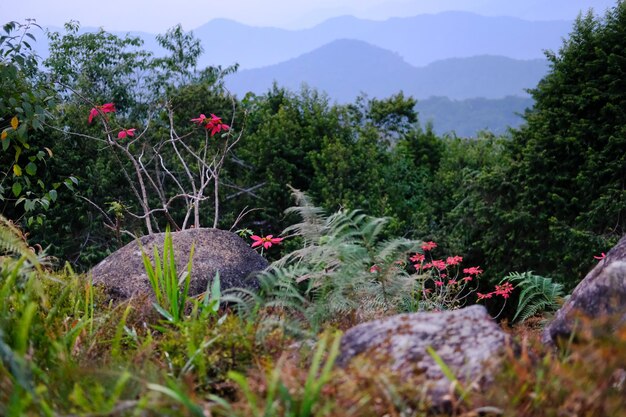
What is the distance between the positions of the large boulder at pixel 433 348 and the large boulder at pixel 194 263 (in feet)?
7.12

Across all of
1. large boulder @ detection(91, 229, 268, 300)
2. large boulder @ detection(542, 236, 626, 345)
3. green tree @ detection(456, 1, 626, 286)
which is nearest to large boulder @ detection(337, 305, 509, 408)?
large boulder @ detection(542, 236, 626, 345)

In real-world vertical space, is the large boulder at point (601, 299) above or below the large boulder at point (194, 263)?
above

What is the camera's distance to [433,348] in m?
1.70

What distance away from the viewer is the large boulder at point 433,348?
1590mm

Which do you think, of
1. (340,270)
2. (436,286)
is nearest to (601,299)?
(340,270)

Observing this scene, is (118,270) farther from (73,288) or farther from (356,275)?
(356,275)

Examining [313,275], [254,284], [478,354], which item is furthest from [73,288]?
[478,354]

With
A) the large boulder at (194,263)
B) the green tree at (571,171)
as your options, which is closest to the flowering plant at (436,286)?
the large boulder at (194,263)

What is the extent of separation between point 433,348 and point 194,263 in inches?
107

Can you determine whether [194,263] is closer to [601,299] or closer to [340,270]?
[340,270]

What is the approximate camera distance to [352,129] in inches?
541

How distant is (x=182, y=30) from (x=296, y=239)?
15.2m

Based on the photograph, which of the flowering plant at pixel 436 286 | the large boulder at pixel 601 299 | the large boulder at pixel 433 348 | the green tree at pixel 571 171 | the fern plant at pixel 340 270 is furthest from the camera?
the green tree at pixel 571 171

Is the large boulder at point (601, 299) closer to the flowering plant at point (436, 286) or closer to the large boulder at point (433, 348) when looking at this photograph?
the large boulder at point (433, 348)
